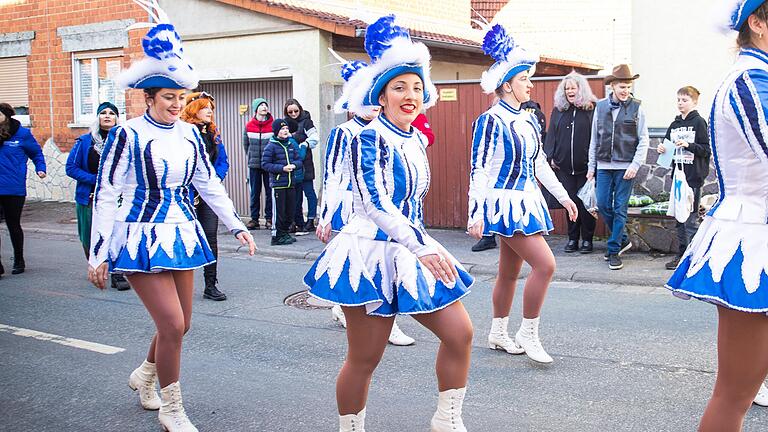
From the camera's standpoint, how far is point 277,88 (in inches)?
579

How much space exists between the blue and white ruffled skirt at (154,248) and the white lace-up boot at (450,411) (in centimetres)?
157

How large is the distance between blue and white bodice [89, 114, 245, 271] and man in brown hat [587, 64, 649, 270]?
243 inches

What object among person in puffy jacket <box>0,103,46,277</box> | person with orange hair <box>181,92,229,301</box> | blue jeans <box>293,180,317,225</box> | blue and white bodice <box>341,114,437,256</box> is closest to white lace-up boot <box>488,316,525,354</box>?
blue and white bodice <box>341,114,437,256</box>

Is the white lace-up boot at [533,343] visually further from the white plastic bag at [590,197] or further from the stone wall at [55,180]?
the stone wall at [55,180]

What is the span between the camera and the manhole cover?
7.91 m

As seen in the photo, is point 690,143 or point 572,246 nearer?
point 690,143

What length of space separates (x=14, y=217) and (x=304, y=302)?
458cm

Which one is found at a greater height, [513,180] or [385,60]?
[385,60]

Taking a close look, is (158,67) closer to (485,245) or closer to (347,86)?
(347,86)

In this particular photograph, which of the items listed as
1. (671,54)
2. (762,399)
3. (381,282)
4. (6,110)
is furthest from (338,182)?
(671,54)

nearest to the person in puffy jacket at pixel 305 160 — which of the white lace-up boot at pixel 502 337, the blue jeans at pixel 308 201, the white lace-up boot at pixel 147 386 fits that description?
the blue jeans at pixel 308 201

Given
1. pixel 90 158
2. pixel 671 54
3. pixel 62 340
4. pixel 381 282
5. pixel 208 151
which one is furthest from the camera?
pixel 671 54

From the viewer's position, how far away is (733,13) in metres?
3.05

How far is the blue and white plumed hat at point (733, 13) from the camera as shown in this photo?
2.97 metres
